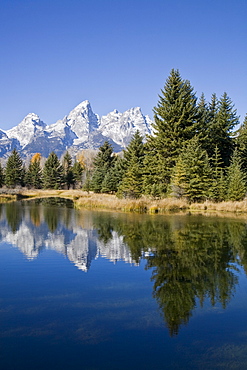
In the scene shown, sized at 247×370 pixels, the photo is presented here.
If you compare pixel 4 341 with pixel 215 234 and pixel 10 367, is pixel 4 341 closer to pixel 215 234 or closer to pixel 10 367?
pixel 10 367

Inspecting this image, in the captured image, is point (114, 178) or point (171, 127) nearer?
point (171, 127)

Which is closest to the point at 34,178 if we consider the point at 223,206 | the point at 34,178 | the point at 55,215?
the point at 34,178

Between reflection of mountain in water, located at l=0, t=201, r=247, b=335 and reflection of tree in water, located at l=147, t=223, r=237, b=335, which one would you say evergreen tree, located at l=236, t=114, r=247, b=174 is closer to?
reflection of mountain in water, located at l=0, t=201, r=247, b=335

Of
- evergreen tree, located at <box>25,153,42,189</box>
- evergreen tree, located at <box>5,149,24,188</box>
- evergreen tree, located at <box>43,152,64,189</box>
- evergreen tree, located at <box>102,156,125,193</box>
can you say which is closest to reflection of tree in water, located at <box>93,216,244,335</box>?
evergreen tree, located at <box>102,156,125,193</box>

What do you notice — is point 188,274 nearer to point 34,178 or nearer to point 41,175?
point 34,178

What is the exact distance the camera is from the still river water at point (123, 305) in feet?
19.0

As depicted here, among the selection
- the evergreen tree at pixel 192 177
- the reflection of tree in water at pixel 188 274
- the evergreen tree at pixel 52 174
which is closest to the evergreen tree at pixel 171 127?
the evergreen tree at pixel 192 177

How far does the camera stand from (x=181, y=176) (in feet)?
125

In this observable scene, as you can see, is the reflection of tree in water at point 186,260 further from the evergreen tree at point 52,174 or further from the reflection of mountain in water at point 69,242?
the evergreen tree at point 52,174

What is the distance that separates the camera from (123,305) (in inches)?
324

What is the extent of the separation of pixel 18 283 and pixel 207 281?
5675mm

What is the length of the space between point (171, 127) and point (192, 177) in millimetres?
10476

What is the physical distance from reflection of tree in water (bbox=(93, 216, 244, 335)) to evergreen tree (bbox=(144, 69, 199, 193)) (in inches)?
893

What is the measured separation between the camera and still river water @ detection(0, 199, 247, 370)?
5789mm
